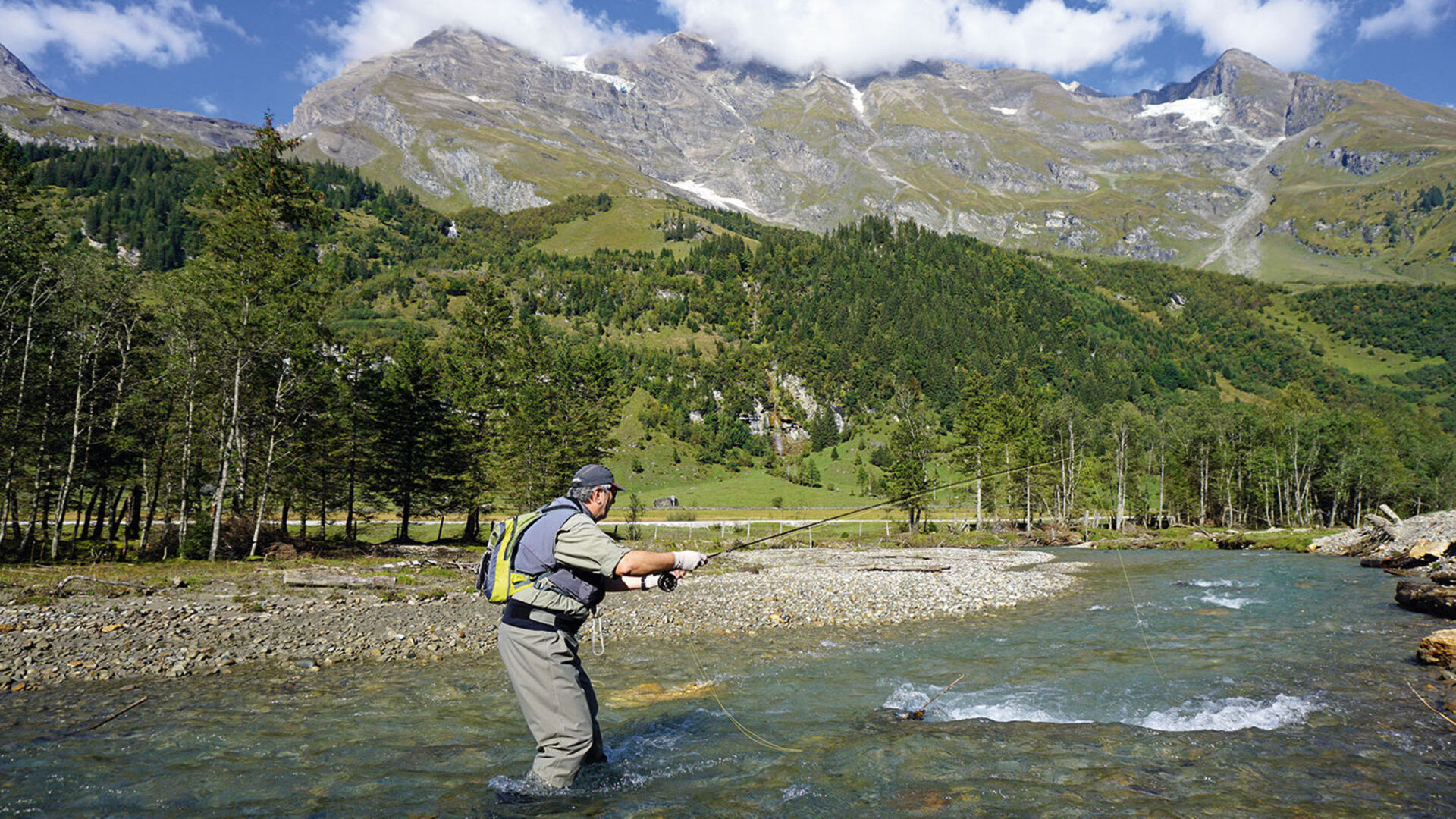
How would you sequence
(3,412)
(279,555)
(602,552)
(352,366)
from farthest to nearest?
(352,366)
(279,555)
(3,412)
(602,552)

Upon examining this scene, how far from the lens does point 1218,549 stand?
46.5 m

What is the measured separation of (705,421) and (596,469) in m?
126

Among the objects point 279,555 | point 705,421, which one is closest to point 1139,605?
point 279,555

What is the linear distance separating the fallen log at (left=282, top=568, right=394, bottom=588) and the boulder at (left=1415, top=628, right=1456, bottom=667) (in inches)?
961

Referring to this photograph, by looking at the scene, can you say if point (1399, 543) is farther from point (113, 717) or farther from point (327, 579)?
point (113, 717)

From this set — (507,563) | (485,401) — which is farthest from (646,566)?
(485,401)

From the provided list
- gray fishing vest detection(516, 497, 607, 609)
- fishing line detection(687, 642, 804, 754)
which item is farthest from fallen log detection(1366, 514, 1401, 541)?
gray fishing vest detection(516, 497, 607, 609)

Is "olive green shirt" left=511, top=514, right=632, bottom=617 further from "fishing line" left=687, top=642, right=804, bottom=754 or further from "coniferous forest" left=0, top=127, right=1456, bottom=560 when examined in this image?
"coniferous forest" left=0, top=127, right=1456, bottom=560

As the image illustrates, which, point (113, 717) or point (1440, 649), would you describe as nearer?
point (113, 717)

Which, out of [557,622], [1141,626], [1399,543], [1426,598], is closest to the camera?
[557,622]

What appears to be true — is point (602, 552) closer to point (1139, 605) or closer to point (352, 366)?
point (1139, 605)

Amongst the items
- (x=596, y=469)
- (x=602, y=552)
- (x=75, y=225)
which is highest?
(x=75, y=225)

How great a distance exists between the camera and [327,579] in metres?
21.0

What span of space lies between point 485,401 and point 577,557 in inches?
1424
